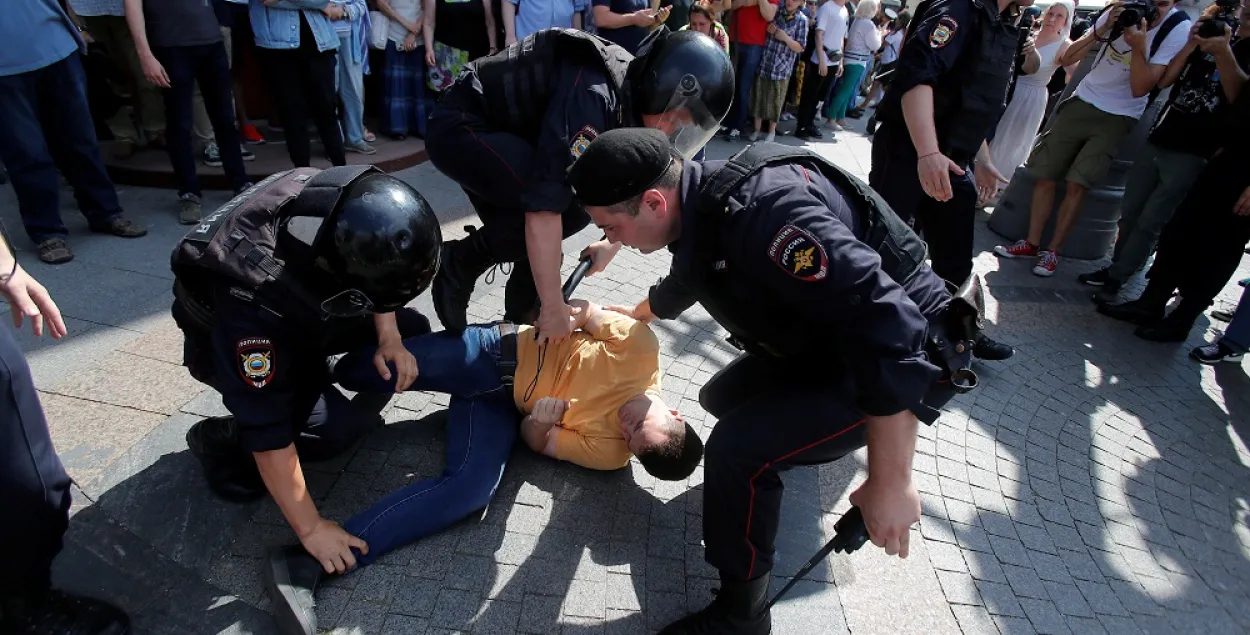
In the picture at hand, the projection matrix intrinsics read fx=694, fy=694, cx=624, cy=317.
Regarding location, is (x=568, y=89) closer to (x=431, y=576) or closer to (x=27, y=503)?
(x=431, y=576)

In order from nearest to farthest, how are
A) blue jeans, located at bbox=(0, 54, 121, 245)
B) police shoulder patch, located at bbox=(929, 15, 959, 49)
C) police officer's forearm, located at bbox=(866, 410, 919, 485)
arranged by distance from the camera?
police officer's forearm, located at bbox=(866, 410, 919, 485) → police shoulder patch, located at bbox=(929, 15, 959, 49) → blue jeans, located at bbox=(0, 54, 121, 245)

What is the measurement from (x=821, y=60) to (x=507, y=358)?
22.4 ft

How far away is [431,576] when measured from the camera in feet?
6.95

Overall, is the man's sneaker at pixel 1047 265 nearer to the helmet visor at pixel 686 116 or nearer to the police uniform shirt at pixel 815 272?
the helmet visor at pixel 686 116

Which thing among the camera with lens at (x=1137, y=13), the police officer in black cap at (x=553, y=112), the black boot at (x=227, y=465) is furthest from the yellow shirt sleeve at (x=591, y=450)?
→ the camera with lens at (x=1137, y=13)

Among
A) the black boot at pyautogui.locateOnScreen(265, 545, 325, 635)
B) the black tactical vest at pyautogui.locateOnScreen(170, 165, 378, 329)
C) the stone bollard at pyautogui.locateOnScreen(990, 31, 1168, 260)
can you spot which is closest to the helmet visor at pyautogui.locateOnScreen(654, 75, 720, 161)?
the black tactical vest at pyautogui.locateOnScreen(170, 165, 378, 329)

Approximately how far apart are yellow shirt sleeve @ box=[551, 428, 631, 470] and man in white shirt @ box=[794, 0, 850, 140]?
6.89m

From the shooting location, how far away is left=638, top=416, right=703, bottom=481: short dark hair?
92.0 inches

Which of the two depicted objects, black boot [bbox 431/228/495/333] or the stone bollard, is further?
the stone bollard

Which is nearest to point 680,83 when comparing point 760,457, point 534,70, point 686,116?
point 686,116

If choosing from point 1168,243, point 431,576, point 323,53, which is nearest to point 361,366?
point 431,576

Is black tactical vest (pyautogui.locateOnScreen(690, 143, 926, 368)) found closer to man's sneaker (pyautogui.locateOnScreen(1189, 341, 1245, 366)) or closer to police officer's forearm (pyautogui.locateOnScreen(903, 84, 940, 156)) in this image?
police officer's forearm (pyautogui.locateOnScreen(903, 84, 940, 156))

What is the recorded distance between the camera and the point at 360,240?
175cm

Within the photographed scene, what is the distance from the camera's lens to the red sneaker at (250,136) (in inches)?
220
